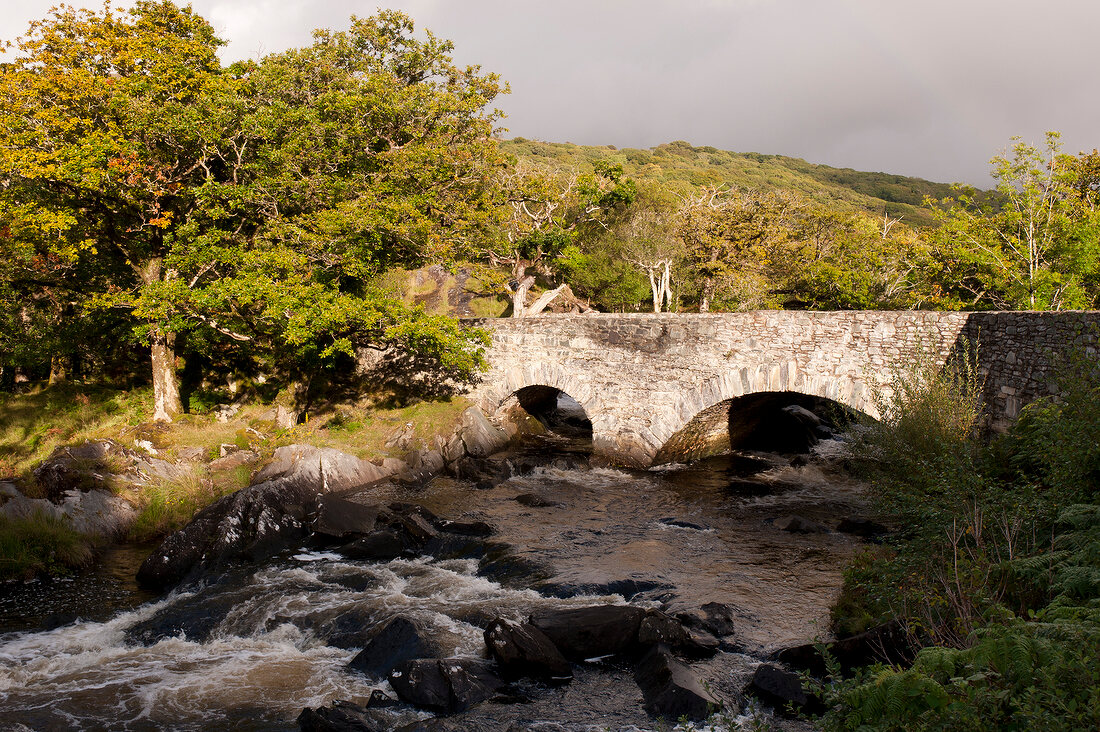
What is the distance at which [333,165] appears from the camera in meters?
19.7

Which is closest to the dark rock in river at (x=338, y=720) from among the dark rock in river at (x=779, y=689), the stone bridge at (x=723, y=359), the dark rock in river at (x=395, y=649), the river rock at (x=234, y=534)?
the dark rock in river at (x=395, y=649)

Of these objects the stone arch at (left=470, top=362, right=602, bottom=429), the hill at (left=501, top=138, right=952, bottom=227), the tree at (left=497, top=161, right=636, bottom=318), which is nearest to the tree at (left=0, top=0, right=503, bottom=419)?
the stone arch at (left=470, top=362, right=602, bottom=429)

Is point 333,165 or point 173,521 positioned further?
point 333,165

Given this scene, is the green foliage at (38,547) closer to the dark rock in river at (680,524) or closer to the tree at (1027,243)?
the dark rock in river at (680,524)

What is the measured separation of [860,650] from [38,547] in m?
13.9

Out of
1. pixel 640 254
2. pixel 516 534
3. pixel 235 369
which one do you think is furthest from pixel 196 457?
pixel 640 254

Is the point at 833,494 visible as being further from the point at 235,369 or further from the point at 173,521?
the point at 235,369

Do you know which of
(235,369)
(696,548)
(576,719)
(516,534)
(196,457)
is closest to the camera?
(576,719)

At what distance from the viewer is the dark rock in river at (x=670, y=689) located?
289 inches

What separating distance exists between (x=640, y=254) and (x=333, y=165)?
1821cm

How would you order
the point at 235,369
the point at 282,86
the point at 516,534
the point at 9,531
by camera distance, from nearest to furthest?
the point at 9,531
the point at 516,534
the point at 282,86
the point at 235,369

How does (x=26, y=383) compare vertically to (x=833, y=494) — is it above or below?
above

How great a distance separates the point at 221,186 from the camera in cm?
1717

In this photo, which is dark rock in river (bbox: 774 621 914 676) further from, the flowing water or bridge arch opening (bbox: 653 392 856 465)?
bridge arch opening (bbox: 653 392 856 465)
